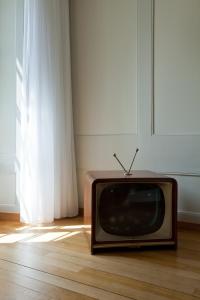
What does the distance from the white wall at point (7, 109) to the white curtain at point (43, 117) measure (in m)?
0.24

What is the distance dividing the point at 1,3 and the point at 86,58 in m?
0.90

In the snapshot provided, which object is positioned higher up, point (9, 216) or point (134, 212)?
point (134, 212)

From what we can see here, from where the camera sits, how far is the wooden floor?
1.33 m

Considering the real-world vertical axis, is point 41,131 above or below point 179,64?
below

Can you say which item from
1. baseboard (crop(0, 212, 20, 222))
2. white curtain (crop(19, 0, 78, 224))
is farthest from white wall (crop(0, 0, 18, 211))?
white curtain (crop(19, 0, 78, 224))

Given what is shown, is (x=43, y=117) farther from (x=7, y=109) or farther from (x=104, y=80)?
(x=104, y=80)

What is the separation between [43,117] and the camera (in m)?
2.47

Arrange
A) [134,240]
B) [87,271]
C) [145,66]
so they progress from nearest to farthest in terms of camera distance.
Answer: [87,271] < [134,240] < [145,66]

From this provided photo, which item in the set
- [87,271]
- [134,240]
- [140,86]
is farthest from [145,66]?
[87,271]

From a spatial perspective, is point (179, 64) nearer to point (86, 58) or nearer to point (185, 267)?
point (86, 58)

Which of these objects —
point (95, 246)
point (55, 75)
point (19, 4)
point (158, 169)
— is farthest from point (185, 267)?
point (19, 4)

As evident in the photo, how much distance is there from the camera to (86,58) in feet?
8.75

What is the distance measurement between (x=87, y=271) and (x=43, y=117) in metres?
1.33

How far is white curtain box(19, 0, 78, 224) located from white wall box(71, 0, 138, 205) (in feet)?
0.59
